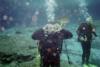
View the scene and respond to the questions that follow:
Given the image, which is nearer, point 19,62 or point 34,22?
point 19,62

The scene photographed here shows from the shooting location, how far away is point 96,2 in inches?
1480

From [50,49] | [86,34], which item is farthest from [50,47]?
[86,34]

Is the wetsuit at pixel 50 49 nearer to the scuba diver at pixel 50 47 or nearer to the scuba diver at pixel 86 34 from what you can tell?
the scuba diver at pixel 50 47

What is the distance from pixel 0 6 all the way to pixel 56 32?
25.0 m

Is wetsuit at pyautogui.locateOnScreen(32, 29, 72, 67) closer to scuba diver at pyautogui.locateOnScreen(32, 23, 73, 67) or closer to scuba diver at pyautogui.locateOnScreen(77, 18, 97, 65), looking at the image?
scuba diver at pyautogui.locateOnScreen(32, 23, 73, 67)

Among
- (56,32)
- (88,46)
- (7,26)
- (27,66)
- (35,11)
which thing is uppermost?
(35,11)

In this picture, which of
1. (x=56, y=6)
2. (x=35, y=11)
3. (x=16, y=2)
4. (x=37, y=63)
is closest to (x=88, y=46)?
(x=37, y=63)

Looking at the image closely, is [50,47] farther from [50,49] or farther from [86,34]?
[86,34]

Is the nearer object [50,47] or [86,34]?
[50,47]

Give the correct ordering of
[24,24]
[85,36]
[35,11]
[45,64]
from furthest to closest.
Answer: [35,11] < [24,24] < [85,36] < [45,64]

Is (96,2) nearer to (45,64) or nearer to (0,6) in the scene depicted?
(0,6)

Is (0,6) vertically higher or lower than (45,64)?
higher

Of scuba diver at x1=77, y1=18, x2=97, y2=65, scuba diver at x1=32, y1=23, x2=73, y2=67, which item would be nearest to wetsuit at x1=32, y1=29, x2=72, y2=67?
scuba diver at x1=32, y1=23, x2=73, y2=67

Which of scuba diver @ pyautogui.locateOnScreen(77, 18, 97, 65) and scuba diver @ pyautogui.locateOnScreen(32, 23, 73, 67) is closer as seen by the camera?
scuba diver @ pyautogui.locateOnScreen(32, 23, 73, 67)
